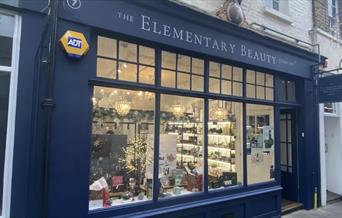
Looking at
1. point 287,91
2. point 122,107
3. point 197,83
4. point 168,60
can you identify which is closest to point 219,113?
point 197,83

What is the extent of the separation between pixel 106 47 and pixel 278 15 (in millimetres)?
4658


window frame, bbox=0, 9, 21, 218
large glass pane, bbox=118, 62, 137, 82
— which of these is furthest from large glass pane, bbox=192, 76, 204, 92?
window frame, bbox=0, 9, 21, 218

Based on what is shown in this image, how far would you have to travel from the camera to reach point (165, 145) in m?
5.17

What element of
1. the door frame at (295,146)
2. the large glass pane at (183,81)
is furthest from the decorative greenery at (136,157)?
the door frame at (295,146)

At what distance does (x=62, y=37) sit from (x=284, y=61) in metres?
5.23

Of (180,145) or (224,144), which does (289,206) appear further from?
(180,145)

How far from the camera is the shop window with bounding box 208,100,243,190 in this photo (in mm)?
5836

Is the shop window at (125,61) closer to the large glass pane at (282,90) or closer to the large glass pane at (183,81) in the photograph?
the large glass pane at (183,81)

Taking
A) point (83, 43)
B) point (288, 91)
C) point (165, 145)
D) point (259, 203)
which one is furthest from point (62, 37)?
point (288, 91)

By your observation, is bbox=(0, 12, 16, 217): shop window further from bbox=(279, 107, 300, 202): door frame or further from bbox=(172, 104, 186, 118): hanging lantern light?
bbox=(279, 107, 300, 202): door frame

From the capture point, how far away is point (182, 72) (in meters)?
5.42

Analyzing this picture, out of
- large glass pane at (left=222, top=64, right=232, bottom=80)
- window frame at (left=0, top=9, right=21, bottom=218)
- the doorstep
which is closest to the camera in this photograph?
window frame at (left=0, top=9, right=21, bottom=218)

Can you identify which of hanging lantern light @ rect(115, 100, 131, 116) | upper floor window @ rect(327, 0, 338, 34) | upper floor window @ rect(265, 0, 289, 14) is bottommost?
hanging lantern light @ rect(115, 100, 131, 116)

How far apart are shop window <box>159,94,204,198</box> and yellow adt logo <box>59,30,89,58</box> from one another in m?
1.62
